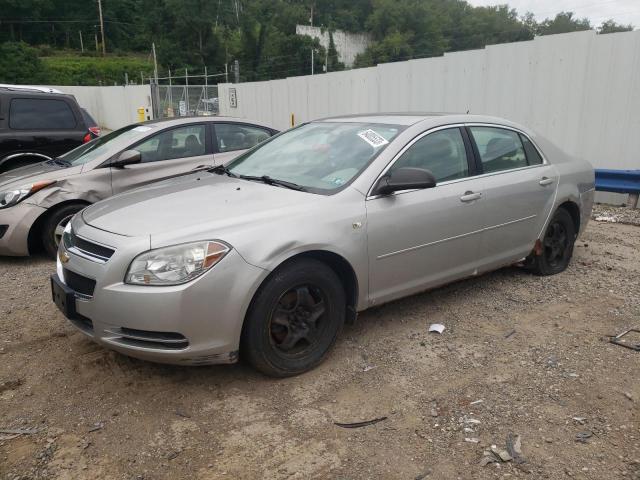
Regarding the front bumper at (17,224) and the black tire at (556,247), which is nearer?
the black tire at (556,247)

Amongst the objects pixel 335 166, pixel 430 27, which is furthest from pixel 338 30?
pixel 335 166

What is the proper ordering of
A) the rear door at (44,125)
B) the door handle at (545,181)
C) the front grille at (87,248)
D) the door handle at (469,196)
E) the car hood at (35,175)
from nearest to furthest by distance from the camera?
the front grille at (87,248) → the door handle at (469,196) → the door handle at (545,181) → the car hood at (35,175) → the rear door at (44,125)

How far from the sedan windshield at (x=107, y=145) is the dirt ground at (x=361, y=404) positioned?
88.4 inches

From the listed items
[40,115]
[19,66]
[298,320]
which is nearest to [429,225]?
[298,320]

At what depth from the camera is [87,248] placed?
10.6 feet

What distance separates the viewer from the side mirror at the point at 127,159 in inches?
233

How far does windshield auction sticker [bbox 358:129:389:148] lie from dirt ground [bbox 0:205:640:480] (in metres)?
1.37

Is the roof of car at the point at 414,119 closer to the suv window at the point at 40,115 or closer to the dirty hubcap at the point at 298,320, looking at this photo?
the dirty hubcap at the point at 298,320

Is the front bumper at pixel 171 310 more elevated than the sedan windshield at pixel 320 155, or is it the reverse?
the sedan windshield at pixel 320 155

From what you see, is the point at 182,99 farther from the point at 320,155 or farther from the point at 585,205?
the point at 320,155

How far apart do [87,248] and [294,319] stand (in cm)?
131

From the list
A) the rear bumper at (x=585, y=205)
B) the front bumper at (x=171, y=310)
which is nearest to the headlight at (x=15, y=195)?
the front bumper at (x=171, y=310)

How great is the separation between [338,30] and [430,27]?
1601cm

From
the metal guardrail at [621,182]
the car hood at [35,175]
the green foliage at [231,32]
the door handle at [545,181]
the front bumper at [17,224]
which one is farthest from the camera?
the green foliage at [231,32]
